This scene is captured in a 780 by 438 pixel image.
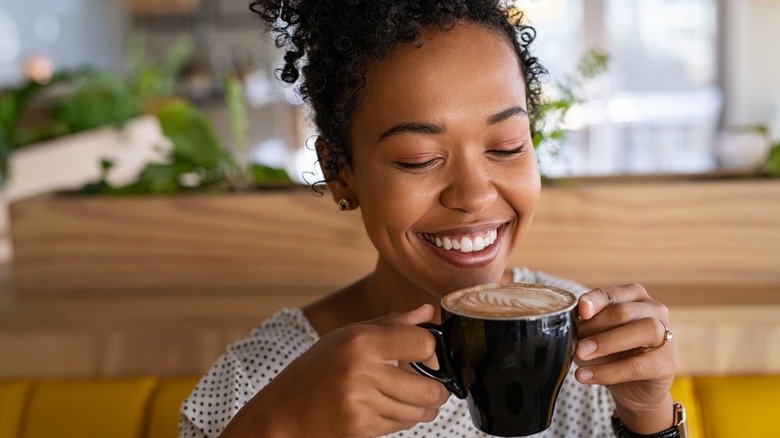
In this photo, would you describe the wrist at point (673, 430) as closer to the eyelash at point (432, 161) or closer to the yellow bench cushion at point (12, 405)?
the eyelash at point (432, 161)

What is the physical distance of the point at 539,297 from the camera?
84 centimetres

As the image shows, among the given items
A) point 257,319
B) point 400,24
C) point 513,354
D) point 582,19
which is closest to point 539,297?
point 513,354

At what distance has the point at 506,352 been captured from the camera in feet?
2.58

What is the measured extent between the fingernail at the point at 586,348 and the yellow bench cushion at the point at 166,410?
2.62 ft

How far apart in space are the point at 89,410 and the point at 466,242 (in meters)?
0.78

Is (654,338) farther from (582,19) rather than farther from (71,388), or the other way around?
(582,19)

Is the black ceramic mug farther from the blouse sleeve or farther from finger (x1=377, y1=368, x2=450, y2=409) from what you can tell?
the blouse sleeve

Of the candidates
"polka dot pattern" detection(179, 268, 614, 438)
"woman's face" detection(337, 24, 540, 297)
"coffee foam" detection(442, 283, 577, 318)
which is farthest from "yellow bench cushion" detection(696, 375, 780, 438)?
"coffee foam" detection(442, 283, 577, 318)

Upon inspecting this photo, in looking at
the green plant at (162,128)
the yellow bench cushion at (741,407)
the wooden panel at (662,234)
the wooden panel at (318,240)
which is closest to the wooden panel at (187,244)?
the wooden panel at (318,240)

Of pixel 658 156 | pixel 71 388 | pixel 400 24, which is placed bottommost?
pixel 658 156

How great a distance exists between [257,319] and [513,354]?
94 cm

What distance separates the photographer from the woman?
0.86 metres

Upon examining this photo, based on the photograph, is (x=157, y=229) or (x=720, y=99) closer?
(x=157, y=229)

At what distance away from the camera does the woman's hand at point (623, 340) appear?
34.9 inches
